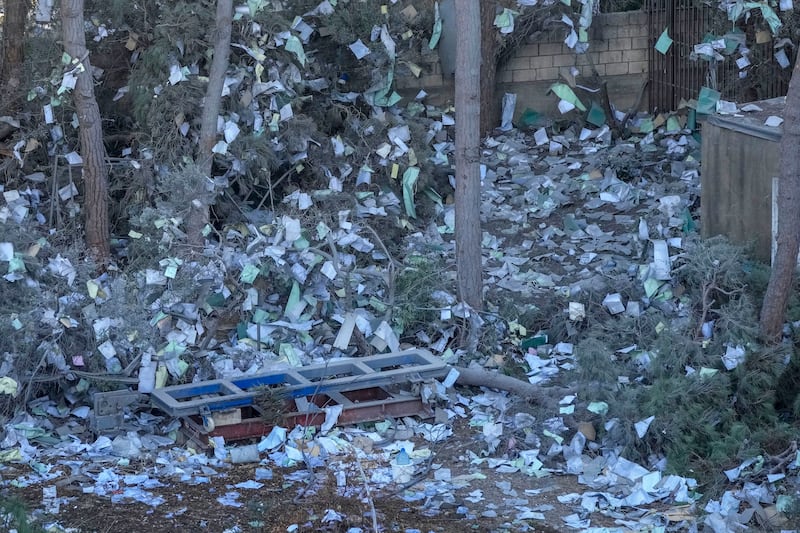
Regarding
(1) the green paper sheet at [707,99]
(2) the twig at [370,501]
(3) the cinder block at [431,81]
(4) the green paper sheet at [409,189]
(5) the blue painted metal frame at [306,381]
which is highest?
(3) the cinder block at [431,81]

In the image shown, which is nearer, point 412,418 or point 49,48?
point 412,418

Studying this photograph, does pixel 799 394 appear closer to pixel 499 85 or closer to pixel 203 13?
pixel 203 13

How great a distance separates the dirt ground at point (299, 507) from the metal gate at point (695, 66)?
6433 mm

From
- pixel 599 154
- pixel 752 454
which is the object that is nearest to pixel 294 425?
pixel 752 454

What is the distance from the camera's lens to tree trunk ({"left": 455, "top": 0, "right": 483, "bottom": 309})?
7.67m

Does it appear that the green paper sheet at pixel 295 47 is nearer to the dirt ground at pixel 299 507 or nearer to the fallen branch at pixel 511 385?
the fallen branch at pixel 511 385

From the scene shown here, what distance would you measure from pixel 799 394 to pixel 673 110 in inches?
265

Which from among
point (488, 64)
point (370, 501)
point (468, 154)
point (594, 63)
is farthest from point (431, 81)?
point (370, 501)

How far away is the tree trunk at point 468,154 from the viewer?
7.67 meters

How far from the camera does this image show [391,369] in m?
7.36

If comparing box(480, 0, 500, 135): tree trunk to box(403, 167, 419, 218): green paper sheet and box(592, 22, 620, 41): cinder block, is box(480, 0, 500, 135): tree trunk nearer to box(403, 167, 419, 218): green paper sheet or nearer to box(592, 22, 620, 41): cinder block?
box(592, 22, 620, 41): cinder block

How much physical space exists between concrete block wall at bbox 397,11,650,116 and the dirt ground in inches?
294

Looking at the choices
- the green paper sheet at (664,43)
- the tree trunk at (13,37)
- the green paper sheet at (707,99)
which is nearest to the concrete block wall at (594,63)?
the green paper sheet at (664,43)

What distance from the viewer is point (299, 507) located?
5520mm
